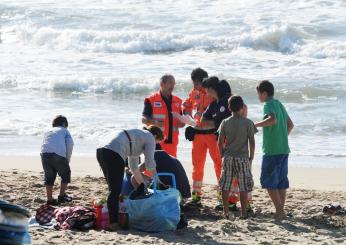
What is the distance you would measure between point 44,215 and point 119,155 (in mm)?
1066

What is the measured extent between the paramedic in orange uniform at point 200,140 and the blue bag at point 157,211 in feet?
4.14

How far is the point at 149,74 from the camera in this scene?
2461 centimetres

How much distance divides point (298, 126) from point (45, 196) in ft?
25.0

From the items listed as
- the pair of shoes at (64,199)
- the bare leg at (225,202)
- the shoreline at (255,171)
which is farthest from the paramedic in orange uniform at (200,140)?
the shoreline at (255,171)

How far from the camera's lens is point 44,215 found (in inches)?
352

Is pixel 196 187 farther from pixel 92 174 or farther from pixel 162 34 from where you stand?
pixel 162 34

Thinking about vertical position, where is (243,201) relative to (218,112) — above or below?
below

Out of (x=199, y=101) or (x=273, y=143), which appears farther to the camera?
(x=199, y=101)

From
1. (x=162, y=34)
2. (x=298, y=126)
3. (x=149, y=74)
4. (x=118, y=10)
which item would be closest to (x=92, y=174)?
(x=298, y=126)

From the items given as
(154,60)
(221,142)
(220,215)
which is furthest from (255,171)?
(154,60)

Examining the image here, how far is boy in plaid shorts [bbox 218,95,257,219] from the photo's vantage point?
9062 mm

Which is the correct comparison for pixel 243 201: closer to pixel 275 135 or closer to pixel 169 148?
pixel 275 135

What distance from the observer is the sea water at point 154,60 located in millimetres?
16844

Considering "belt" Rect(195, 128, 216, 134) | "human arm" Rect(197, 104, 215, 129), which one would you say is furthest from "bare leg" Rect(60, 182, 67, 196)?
"human arm" Rect(197, 104, 215, 129)
